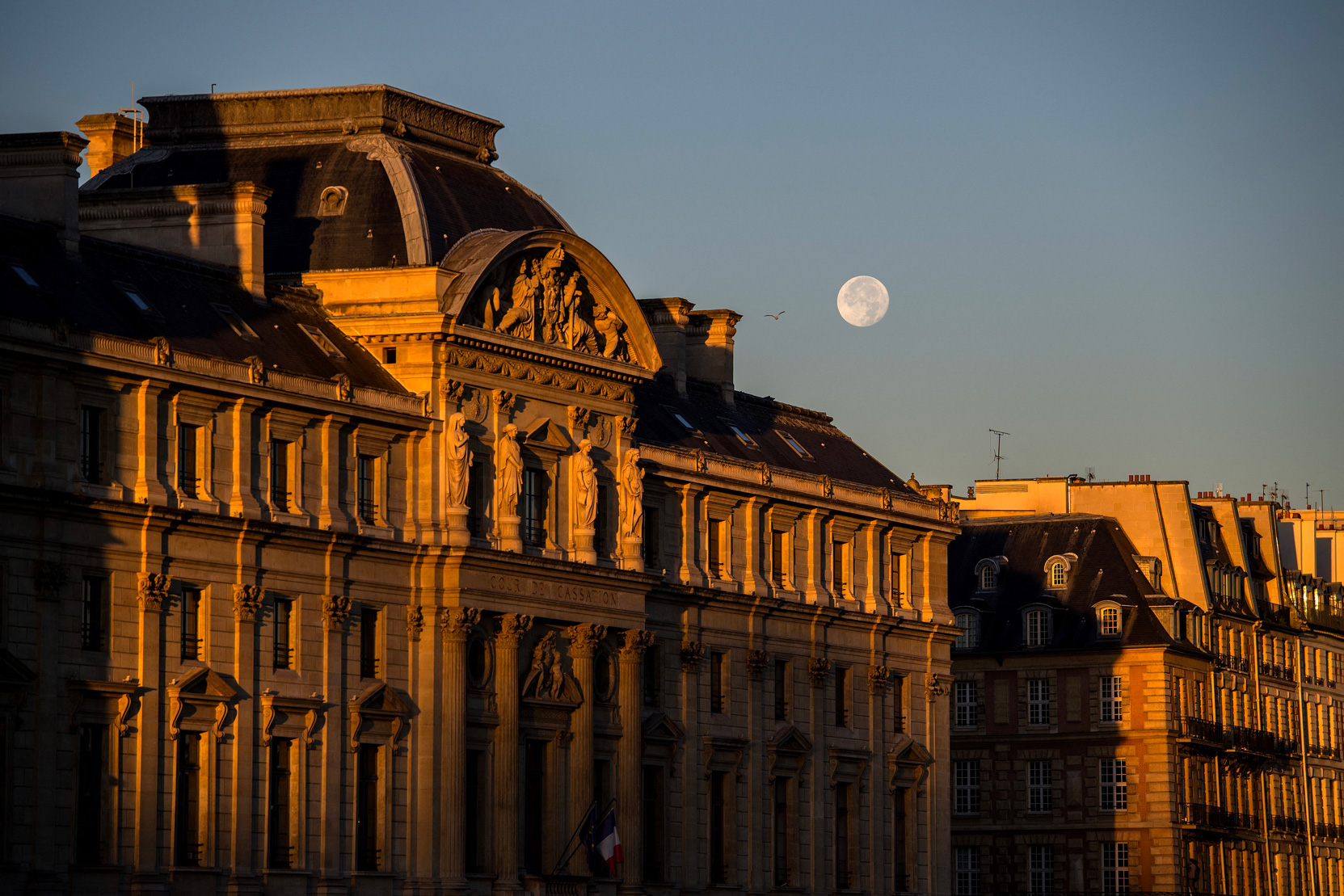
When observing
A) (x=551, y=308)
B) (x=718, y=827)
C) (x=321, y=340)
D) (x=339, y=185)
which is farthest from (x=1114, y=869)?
(x=321, y=340)

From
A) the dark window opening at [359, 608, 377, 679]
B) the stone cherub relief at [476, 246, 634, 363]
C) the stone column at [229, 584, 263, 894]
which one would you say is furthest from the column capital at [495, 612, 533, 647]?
the stone column at [229, 584, 263, 894]

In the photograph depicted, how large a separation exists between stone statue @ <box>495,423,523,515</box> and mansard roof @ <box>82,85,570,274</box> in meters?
5.60

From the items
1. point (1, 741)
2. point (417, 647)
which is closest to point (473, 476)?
point (417, 647)

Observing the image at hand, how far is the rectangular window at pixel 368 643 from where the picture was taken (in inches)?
3182

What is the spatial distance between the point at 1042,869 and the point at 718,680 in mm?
33883

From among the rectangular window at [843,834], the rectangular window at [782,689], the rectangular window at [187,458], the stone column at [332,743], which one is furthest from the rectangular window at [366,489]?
the rectangular window at [843,834]

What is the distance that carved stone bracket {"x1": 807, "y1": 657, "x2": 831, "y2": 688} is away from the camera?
102125 millimetres

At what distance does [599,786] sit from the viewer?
89812 millimetres

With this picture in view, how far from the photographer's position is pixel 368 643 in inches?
3201

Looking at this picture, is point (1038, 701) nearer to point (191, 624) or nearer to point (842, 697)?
point (842, 697)

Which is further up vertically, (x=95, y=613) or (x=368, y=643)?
(x=95, y=613)

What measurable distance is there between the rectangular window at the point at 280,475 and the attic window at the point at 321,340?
4.70 metres

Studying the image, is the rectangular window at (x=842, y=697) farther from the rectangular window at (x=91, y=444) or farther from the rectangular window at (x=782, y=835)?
the rectangular window at (x=91, y=444)

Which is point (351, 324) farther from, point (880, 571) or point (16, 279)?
point (880, 571)
